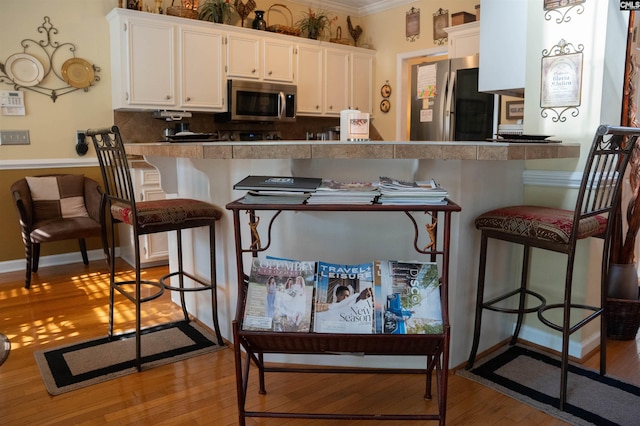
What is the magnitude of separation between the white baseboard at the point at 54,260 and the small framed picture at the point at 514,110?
151 inches

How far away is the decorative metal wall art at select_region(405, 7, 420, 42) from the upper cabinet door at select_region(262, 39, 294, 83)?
135cm

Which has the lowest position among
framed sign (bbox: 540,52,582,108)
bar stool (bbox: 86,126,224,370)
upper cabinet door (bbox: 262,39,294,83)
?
bar stool (bbox: 86,126,224,370)

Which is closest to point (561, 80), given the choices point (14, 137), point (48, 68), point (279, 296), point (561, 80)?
point (561, 80)

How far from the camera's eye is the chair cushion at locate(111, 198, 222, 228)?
7.38 ft

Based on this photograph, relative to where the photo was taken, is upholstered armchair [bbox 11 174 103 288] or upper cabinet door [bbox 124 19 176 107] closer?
upholstered armchair [bbox 11 174 103 288]

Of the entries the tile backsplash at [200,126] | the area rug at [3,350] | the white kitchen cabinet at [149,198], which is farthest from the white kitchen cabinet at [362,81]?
the area rug at [3,350]

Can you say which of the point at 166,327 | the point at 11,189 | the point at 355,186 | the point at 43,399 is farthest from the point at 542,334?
the point at 11,189

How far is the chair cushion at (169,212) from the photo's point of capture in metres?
2.25

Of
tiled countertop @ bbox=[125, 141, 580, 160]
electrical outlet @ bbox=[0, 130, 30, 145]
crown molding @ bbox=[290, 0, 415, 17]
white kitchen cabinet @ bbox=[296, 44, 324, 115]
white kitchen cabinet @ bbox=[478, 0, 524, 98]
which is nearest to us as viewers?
tiled countertop @ bbox=[125, 141, 580, 160]

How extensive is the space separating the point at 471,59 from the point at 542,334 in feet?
8.60

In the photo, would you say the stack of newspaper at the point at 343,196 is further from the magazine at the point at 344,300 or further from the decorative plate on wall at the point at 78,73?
the decorative plate on wall at the point at 78,73

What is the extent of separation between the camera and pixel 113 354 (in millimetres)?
2424

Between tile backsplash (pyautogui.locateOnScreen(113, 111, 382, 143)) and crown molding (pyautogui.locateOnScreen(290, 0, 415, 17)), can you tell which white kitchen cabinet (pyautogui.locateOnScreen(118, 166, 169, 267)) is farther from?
crown molding (pyautogui.locateOnScreen(290, 0, 415, 17))

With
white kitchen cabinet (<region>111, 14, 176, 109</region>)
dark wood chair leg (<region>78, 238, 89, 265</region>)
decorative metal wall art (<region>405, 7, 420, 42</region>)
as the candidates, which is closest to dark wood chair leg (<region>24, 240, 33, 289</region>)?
dark wood chair leg (<region>78, 238, 89, 265</region>)
